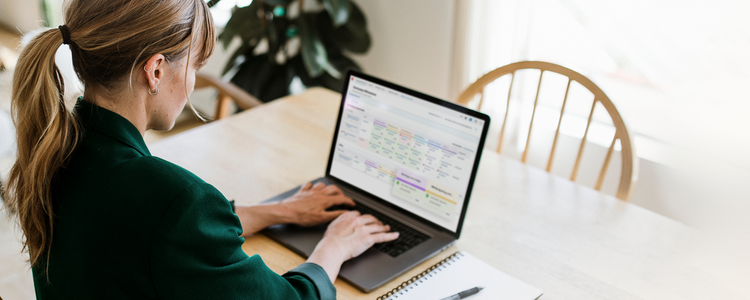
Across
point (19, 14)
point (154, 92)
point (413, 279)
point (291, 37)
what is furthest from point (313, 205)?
point (19, 14)

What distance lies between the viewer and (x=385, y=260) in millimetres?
1044

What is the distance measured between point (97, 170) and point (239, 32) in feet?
6.10

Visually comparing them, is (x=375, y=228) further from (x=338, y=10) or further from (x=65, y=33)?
(x=338, y=10)

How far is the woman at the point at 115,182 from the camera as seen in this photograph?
0.70 m

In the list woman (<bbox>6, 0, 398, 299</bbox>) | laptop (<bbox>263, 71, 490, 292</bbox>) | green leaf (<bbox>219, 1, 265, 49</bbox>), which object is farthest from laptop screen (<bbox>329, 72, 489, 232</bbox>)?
green leaf (<bbox>219, 1, 265, 49</bbox>)

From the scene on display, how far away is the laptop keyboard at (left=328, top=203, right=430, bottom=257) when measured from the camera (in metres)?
1.08

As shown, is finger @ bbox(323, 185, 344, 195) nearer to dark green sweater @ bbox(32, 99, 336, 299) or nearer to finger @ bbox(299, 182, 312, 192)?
finger @ bbox(299, 182, 312, 192)

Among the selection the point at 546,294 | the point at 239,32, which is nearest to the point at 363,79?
the point at 546,294

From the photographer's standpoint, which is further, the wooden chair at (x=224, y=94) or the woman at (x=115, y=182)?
the wooden chair at (x=224, y=94)

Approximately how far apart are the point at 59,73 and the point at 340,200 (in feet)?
1.98

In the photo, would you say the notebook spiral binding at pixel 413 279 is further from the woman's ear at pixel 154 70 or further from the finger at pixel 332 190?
the woman's ear at pixel 154 70

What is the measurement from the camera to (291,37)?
2623 millimetres

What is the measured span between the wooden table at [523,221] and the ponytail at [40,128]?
1.37 feet

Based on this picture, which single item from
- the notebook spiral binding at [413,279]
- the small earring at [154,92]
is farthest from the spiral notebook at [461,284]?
the small earring at [154,92]
